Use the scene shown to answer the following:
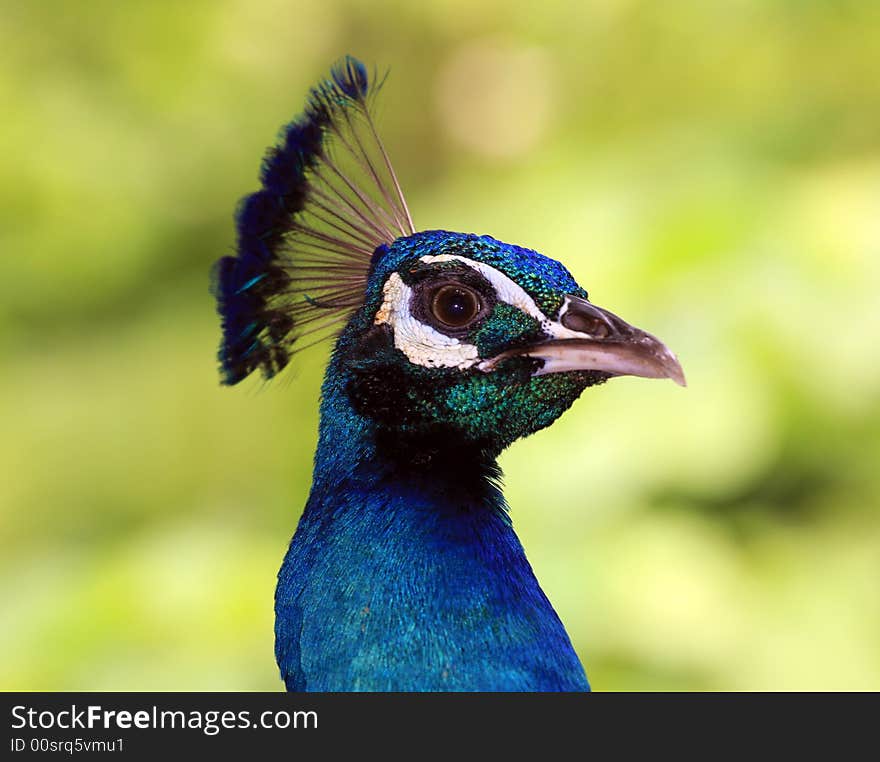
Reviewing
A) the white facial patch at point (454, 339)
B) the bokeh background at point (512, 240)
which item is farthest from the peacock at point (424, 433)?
the bokeh background at point (512, 240)

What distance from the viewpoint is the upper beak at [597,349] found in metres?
0.89

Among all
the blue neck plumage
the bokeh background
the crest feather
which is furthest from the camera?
the bokeh background

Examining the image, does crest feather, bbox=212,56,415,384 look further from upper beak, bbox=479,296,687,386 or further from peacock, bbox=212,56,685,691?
upper beak, bbox=479,296,687,386

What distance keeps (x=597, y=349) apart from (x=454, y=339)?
4.3 inches

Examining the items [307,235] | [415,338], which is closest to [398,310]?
[415,338]

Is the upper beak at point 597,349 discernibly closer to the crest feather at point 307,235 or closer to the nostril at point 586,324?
the nostril at point 586,324

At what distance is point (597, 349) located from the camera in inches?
35.6

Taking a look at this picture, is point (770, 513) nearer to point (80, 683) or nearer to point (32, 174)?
point (80, 683)

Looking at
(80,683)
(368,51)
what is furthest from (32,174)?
(80,683)

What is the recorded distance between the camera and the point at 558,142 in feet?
8.74

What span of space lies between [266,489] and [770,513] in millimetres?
927

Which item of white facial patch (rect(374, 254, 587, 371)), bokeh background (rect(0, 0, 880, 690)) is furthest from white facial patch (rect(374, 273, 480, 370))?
bokeh background (rect(0, 0, 880, 690))

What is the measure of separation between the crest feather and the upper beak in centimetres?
19

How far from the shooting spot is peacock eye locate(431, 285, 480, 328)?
3.05ft
